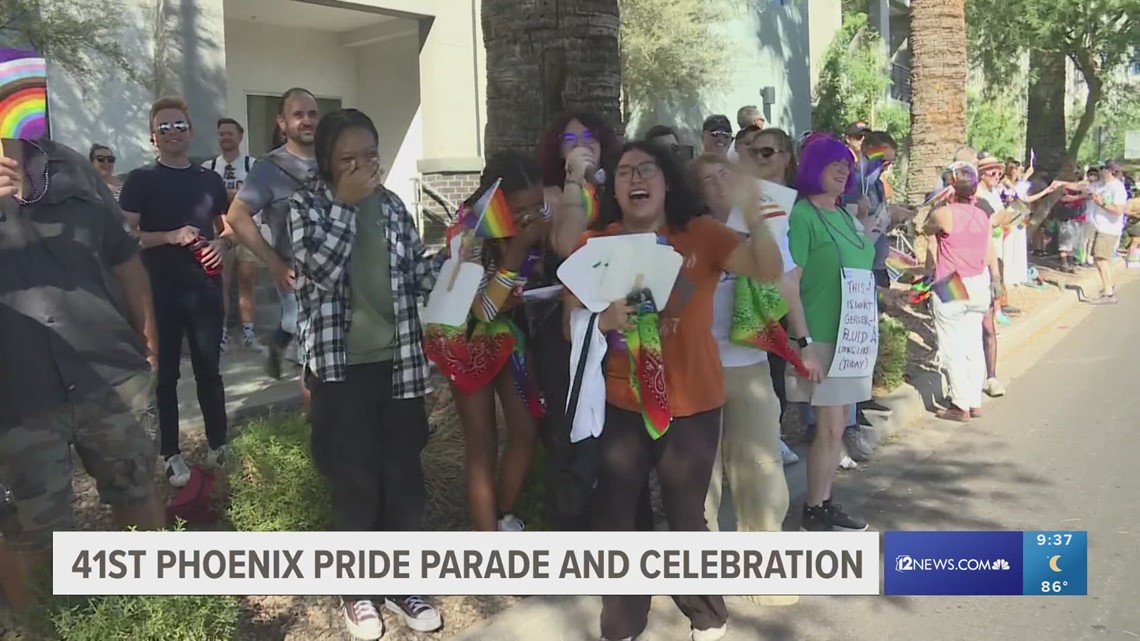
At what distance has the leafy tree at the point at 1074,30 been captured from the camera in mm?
17766

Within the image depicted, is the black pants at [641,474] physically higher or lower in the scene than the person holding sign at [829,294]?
lower

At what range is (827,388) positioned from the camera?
4.58 metres

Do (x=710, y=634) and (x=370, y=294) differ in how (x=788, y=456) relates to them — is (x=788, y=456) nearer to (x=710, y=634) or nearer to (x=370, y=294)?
(x=710, y=634)

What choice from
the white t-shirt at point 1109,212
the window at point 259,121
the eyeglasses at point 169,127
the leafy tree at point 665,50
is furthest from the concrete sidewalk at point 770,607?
the window at point 259,121

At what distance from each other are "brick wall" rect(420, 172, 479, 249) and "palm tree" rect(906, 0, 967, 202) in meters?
6.09

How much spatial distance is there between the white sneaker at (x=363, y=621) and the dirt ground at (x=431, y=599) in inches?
2.5

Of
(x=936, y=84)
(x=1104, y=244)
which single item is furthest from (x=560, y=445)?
(x=1104, y=244)

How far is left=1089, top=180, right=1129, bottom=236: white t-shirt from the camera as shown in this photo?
45.0 feet

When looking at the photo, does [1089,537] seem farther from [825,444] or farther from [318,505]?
[318,505]

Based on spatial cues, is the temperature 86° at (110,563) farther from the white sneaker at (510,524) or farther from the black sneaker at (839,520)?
the black sneaker at (839,520)

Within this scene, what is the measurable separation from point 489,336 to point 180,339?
2.02m

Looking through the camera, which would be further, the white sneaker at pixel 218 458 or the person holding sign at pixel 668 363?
the white sneaker at pixel 218 458

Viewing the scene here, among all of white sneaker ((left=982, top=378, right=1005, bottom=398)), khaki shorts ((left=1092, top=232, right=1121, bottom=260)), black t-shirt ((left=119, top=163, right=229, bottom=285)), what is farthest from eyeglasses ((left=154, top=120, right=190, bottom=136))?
khaki shorts ((left=1092, top=232, right=1121, bottom=260))

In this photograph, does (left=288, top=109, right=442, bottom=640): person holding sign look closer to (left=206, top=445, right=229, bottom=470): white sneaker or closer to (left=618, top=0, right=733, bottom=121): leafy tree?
(left=206, top=445, right=229, bottom=470): white sneaker
